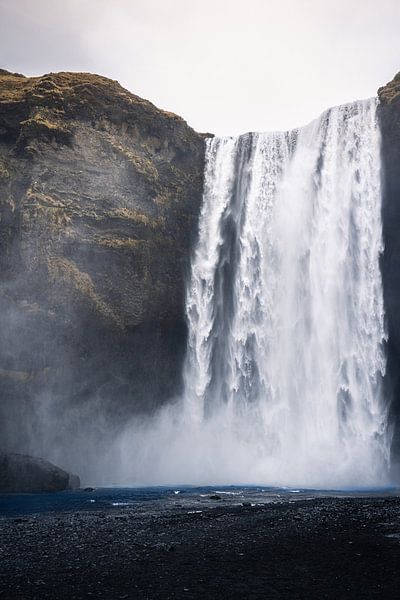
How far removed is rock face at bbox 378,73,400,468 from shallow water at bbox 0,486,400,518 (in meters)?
8.44

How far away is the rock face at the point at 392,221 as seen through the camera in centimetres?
3256

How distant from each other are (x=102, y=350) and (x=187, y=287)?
300 inches

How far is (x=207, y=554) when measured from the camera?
10750 millimetres

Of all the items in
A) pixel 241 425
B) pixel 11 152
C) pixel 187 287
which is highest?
pixel 11 152

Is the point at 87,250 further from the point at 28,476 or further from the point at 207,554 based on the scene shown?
the point at 207,554

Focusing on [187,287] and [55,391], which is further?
[187,287]

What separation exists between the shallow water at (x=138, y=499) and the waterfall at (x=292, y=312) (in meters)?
5.53

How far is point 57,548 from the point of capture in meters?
11.6

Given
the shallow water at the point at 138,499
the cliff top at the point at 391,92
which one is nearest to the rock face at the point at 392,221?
the cliff top at the point at 391,92

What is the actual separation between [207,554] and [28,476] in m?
18.5

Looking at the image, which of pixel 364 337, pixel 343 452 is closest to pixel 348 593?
pixel 343 452

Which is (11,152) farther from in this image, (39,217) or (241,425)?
(241,425)

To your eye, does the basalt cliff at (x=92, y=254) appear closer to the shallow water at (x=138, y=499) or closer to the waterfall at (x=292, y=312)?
the waterfall at (x=292, y=312)

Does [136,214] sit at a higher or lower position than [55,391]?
higher
